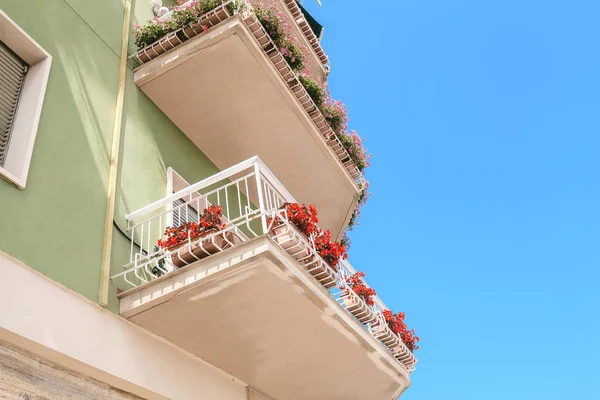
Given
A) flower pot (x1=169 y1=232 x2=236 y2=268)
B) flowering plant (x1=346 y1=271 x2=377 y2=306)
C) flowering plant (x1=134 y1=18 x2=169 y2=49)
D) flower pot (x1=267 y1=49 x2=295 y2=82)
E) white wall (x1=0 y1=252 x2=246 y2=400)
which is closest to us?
white wall (x1=0 y1=252 x2=246 y2=400)

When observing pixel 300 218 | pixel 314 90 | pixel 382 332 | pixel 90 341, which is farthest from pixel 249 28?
pixel 90 341

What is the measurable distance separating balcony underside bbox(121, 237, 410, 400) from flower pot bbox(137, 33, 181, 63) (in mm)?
3798

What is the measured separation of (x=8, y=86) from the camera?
665 centimetres

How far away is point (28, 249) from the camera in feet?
18.4

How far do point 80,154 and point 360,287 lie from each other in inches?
164

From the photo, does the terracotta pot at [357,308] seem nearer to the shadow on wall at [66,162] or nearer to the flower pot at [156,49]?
the shadow on wall at [66,162]

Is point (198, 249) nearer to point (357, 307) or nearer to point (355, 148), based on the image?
point (357, 307)

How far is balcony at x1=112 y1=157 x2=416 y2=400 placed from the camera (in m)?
6.44

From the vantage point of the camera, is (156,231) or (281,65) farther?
(281,65)

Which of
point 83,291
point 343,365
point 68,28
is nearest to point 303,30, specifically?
point 68,28

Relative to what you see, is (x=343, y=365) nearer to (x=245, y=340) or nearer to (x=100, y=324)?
(x=245, y=340)

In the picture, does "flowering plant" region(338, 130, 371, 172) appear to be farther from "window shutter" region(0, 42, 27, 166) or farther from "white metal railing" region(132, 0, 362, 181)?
"window shutter" region(0, 42, 27, 166)

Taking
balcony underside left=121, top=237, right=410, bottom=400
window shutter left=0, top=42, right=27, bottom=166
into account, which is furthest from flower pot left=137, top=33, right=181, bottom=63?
balcony underside left=121, top=237, right=410, bottom=400

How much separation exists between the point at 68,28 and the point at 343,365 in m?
5.41
